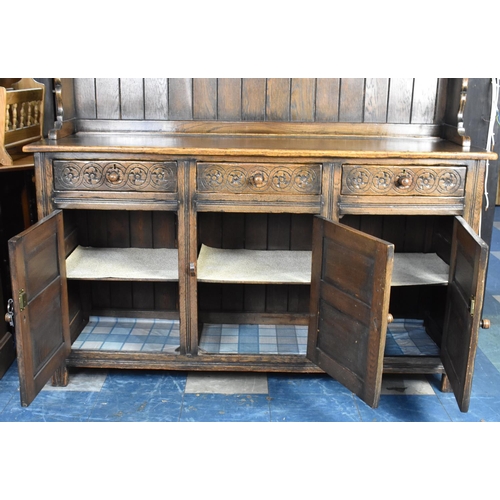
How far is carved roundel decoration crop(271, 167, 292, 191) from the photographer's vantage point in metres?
2.58

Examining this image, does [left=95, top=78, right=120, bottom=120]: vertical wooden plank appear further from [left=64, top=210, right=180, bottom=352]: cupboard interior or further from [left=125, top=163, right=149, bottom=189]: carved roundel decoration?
[left=125, top=163, right=149, bottom=189]: carved roundel decoration

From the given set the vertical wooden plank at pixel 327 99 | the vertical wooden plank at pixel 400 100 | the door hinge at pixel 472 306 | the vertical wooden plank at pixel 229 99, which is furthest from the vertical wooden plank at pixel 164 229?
the door hinge at pixel 472 306

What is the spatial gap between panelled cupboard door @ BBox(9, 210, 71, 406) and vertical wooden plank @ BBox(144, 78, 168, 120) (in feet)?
2.67

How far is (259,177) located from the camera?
8.38ft

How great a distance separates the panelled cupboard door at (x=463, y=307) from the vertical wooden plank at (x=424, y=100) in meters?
0.73

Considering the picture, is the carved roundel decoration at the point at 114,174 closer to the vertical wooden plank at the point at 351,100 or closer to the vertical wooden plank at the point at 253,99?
the vertical wooden plank at the point at 253,99

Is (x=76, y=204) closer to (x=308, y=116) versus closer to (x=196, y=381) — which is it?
(x=196, y=381)

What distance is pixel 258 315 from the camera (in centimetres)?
340

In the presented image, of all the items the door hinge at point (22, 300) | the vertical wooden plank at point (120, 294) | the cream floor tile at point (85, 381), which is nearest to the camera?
the door hinge at point (22, 300)

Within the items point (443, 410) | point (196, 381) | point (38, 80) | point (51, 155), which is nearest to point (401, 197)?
point (443, 410)

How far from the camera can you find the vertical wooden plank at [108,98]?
3047 mm

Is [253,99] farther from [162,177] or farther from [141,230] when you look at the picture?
[141,230]

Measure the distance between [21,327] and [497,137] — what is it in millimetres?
2687

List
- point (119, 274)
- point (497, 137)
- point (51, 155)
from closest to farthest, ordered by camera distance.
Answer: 1. point (51, 155)
2. point (119, 274)
3. point (497, 137)
